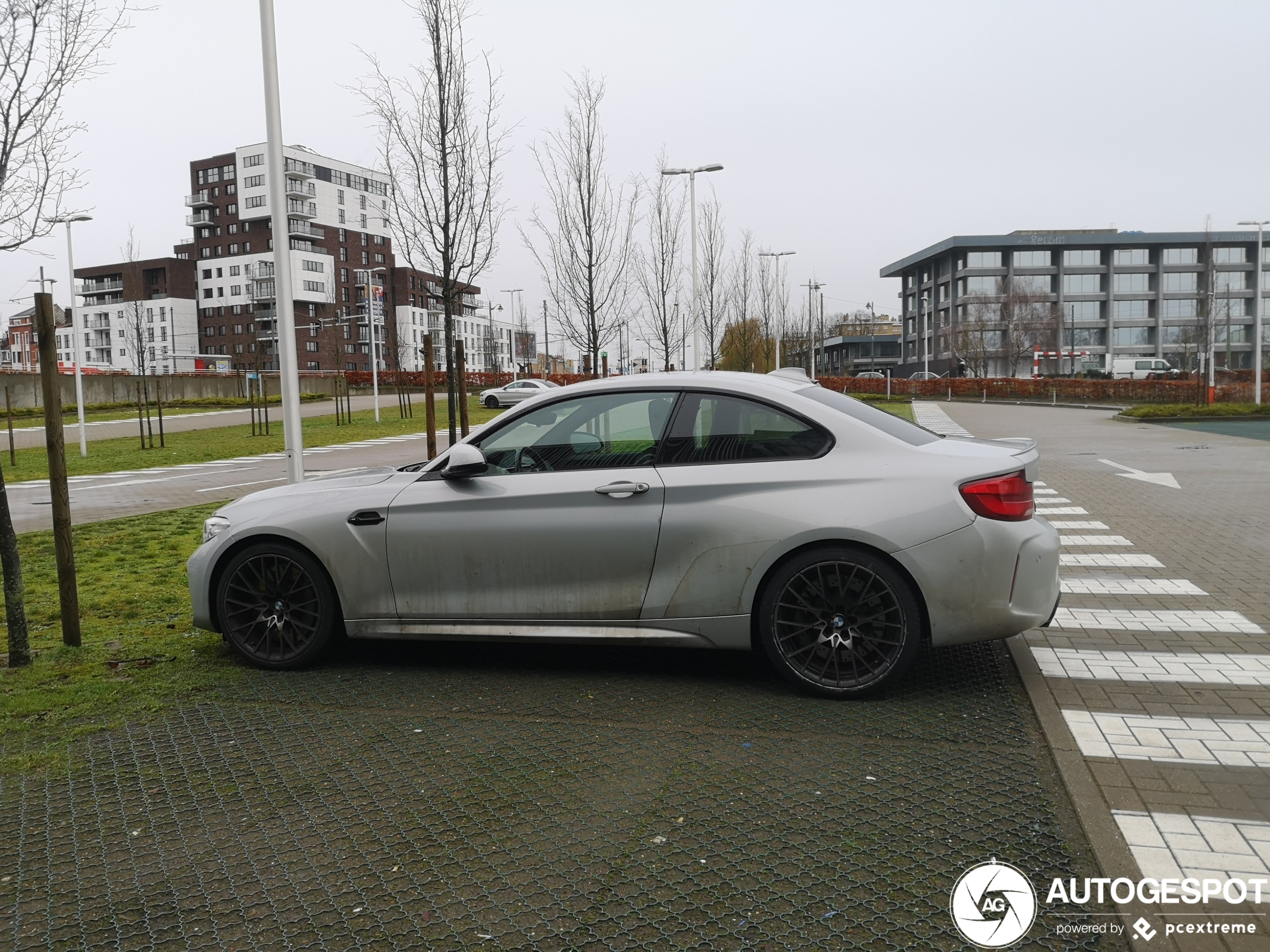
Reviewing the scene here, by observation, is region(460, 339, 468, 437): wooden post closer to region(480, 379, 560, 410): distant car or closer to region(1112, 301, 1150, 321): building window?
region(480, 379, 560, 410): distant car

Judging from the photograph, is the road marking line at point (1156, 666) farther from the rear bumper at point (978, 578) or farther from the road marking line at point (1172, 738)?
the rear bumper at point (978, 578)

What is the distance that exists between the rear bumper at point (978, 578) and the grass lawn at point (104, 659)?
3701 millimetres

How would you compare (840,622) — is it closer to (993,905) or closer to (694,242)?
(993,905)

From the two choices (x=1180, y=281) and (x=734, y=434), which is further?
(x=1180, y=281)

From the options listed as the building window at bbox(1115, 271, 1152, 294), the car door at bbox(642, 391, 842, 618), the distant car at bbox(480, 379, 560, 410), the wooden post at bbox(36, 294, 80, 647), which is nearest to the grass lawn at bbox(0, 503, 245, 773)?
the wooden post at bbox(36, 294, 80, 647)

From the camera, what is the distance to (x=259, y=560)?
18.4 feet

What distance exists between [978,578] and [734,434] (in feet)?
4.51

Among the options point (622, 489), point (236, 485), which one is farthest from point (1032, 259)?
point (622, 489)

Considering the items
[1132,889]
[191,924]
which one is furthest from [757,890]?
[191,924]

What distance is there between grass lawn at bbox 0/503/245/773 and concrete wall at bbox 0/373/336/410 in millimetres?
28274

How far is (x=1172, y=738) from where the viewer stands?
448 centimetres

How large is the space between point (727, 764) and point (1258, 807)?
1.97 meters

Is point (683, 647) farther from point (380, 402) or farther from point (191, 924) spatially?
point (380, 402)

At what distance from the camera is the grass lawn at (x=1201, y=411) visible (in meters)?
31.5
